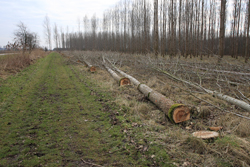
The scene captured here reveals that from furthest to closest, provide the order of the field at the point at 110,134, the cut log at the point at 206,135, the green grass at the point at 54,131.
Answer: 1. the cut log at the point at 206,135
2. the green grass at the point at 54,131
3. the field at the point at 110,134

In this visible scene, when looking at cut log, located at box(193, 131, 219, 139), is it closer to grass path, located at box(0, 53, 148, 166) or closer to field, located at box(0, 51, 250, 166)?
field, located at box(0, 51, 250, 166)

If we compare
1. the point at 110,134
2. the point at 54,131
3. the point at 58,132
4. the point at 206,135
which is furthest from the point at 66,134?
the point at 206,135

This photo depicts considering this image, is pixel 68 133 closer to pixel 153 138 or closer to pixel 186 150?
pixel 153 138

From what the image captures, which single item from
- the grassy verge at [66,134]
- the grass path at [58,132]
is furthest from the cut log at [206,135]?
the grass path at [58,132]

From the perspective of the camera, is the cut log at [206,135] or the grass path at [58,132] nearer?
the grass path at [58,132]

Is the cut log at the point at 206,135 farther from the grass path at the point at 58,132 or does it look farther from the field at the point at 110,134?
the grass path at the point at 58,132

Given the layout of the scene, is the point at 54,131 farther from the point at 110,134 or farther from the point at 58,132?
the point at 110,134

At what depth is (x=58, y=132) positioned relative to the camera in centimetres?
396

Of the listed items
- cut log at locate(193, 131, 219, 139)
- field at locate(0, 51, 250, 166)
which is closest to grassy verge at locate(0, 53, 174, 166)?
field at locate(0, 51, 250, 166)

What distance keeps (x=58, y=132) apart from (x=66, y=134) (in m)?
0.26

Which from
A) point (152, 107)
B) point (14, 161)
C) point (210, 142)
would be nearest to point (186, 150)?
point (210, 142)

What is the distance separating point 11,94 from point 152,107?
241 inches

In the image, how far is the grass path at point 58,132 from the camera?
3.00 meters

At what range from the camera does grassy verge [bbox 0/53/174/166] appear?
2988 millimetres
